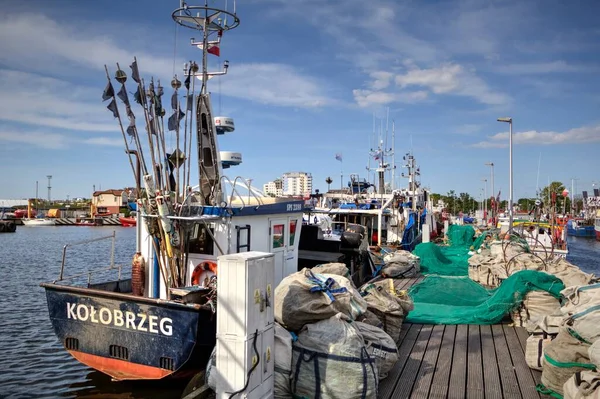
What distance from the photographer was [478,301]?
10.2m

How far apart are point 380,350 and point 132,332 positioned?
3552 millimetres

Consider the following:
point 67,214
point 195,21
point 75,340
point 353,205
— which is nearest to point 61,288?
point 75,340

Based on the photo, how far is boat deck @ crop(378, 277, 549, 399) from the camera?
18.4ft

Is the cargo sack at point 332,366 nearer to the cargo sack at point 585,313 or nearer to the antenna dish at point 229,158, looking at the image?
the cargo sack at point 585,313

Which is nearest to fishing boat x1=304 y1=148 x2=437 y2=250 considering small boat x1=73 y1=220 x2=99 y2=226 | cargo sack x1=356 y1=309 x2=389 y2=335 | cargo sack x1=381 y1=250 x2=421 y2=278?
cargo sack x1=381 y1=250 x2=421 y2=278

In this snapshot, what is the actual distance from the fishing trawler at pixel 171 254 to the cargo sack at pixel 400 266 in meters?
6.08

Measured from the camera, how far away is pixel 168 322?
651cm

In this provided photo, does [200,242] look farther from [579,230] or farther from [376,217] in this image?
[579,230]

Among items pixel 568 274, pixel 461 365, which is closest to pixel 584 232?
pixel 568 274

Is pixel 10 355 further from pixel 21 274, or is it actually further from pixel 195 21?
pixel 21 274

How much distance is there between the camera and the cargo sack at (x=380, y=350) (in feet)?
18.7

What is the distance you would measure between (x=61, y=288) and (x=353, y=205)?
17642 mm

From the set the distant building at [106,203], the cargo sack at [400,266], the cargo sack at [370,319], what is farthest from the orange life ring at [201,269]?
the distant building at [106,203]

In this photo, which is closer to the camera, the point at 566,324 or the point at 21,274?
the point at 566,324
